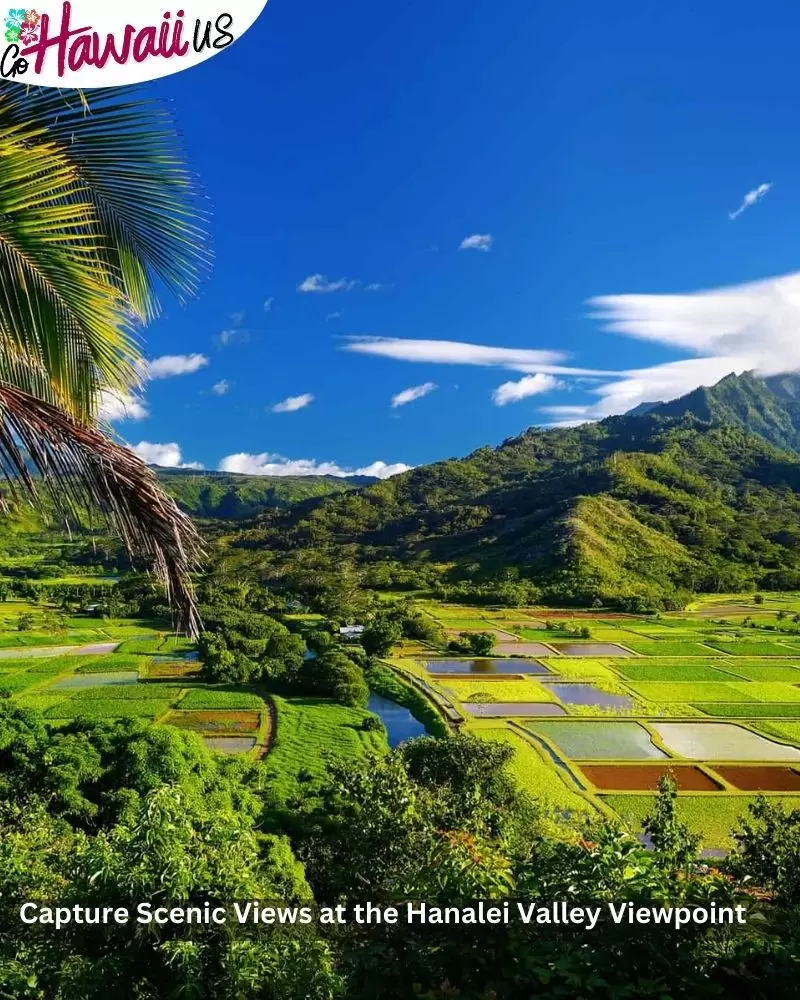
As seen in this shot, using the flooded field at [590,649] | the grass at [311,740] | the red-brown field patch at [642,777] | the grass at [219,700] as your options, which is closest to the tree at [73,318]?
the grass at [311,740]

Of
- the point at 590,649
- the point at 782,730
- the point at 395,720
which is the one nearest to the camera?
the point at 782,730

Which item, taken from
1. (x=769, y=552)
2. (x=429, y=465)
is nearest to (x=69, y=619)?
(x=769, y=552)

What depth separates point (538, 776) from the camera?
2359 cm

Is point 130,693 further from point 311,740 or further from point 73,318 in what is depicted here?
point 73,318

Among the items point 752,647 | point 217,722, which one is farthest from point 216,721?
point 752,647

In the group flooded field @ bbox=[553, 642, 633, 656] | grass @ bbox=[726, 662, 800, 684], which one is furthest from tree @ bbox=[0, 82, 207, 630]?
flooded field @ bbox=[553, 642, 633, 656]

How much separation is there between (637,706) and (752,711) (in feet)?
17.8

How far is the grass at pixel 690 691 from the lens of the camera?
35.0 metres

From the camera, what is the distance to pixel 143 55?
11.5 feet

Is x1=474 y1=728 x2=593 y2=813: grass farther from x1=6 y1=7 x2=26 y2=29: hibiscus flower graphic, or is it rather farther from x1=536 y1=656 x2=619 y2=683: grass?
x1=6 y1=7 x2=26 y2=29: hibiscus flower graphic

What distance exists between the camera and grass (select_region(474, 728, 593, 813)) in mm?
21078

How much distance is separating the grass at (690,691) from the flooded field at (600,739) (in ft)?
19.1

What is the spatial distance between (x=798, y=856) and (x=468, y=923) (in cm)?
807

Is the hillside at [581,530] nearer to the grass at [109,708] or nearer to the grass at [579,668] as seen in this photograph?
the grass at [579,668]
